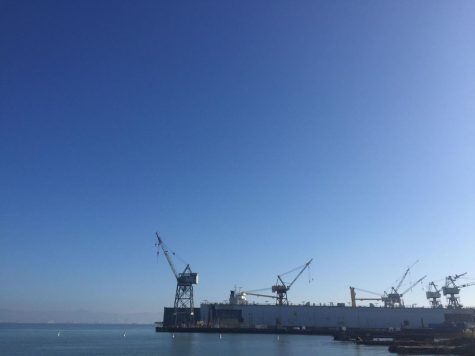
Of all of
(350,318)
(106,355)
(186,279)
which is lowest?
(106,355)

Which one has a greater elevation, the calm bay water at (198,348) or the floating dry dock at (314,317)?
the floating dry dock at (314,317)

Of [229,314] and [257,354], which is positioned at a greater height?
[229,314]

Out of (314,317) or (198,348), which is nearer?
(198,348)

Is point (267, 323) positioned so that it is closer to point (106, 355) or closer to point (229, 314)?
point (229, 314)

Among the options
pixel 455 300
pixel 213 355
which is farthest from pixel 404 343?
pixel 455 300

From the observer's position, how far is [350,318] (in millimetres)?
160750

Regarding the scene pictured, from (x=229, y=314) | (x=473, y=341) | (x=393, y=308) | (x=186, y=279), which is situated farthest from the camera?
(x=393, y=308)

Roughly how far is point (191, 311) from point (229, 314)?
59.1 feet

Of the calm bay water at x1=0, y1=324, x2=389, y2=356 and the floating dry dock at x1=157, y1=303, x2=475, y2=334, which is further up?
the floating dry dock at x1=157, y1=303, x2=475, y2=334

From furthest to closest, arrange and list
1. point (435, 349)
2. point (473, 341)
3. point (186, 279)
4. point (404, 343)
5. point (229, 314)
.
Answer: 1. point (229, 314)
2. point (186, 279)
3. point (404, 343)
4. point (473, 341)
5. point (435, 349)

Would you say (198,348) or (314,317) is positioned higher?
(314,317)

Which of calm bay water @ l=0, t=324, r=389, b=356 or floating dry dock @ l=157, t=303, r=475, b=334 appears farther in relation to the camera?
floating dry dock @ l=157, t=303, r=475, b=334

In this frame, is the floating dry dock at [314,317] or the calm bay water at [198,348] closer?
the calm bay water at [198,348]

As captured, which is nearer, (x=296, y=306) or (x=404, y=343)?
(x=404, y=343)
